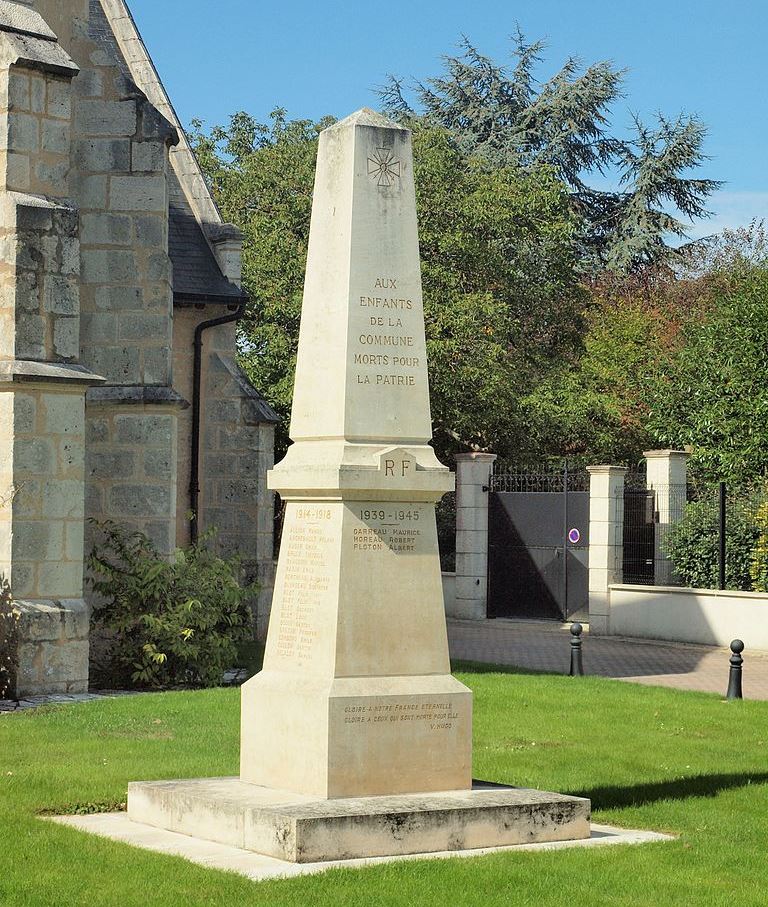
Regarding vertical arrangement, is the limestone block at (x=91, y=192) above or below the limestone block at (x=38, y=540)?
above

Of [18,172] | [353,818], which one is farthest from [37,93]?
[353,818]

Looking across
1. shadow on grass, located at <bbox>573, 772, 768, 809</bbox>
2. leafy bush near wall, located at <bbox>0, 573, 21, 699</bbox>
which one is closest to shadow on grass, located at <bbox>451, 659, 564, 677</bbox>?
leafy bush near wall, located at <bbox>0, 573, 21, 699</bbox>

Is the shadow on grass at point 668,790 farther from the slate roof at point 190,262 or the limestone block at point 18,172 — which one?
the slate roof at point 190,262

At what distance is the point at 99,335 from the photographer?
658 inches

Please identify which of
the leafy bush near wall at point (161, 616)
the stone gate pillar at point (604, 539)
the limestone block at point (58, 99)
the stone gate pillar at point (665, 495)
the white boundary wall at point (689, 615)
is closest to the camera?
the limestone block at point (58, 99)

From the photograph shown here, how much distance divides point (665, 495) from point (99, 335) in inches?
429

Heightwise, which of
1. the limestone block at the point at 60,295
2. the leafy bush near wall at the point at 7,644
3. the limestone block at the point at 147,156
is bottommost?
the leafy bush near wall at the point at 7,644

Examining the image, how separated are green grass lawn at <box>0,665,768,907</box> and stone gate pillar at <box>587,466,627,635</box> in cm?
782

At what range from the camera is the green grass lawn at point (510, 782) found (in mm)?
6750

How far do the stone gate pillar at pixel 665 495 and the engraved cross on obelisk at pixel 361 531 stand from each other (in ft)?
52.0

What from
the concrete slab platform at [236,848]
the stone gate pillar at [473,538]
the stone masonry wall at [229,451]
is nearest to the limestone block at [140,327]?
the stone masonry wall at [229,451]

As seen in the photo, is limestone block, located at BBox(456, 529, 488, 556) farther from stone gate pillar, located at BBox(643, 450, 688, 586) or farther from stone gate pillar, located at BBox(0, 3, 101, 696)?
stone gate pillar, located at BBox(0, 3, 101, 696)

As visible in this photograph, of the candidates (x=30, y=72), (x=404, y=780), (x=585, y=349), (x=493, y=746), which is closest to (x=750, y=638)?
(x=493, y=746)

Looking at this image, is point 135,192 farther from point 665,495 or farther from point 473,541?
point 473,541
